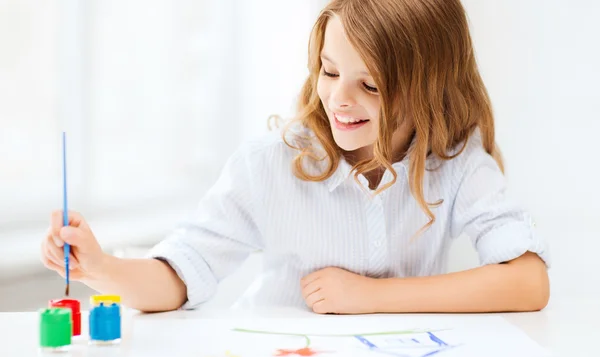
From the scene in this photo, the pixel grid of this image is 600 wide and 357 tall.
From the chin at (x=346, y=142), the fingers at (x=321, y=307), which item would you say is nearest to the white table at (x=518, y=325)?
the fingers at (x=321, y=307)

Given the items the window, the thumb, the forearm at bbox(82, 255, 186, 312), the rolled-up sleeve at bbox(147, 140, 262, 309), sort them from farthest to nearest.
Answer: the window → the rolled-up sleeve at bbox(147, 140, 262, 309) → the forearm at bbox(82, 255, 186, 312) → the thumb

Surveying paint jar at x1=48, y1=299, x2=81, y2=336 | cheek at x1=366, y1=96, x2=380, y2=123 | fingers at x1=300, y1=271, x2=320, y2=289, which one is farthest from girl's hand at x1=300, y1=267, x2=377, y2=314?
paint jar at x1=48, y1=299, x2=81, y2=336

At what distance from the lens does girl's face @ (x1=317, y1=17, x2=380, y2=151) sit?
1113mm

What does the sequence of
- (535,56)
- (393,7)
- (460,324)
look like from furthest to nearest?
1. (535,56)
2. (393,7)
3. (460,324)

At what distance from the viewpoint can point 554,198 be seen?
209cm

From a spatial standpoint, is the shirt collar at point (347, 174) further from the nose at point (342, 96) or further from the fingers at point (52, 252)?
the fingers at point (52, 252)

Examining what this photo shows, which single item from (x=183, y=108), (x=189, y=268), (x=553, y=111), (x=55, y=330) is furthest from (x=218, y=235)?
(x=553, y=111)

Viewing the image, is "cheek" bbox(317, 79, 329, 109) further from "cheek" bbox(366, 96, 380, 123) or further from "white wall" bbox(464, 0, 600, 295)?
"white wall" bbox(464, 0, 600, 295)

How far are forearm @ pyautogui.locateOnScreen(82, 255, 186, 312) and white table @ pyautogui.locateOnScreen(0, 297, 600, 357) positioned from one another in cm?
2

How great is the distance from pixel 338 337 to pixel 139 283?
0.97ft

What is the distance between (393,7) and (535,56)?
42.4 inches

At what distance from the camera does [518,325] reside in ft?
3.34

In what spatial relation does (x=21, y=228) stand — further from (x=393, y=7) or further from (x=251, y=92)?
(x=251, y=92)

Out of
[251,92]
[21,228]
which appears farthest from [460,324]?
[251,92]
